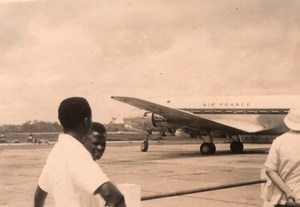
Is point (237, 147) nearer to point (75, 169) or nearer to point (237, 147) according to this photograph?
point (237, 147)

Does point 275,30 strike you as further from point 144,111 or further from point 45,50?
point 144,111

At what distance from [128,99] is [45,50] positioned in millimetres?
10102

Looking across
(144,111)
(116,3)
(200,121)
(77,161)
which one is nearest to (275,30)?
(116,3)

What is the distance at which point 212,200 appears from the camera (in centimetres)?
849

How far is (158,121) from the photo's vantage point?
2162 centimetres

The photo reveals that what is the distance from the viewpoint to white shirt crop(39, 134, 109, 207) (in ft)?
6.79

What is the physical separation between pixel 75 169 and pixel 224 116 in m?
20.0

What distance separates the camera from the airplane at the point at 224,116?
19.9 metres

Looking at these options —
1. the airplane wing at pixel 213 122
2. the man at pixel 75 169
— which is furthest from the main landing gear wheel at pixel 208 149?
the man at pixel 75 169

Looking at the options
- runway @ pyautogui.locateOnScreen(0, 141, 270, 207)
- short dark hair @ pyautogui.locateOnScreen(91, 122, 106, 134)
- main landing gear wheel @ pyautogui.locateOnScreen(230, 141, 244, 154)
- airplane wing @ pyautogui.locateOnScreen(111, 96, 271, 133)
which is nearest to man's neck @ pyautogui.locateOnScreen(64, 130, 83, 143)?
short dark hair @ pyautogui.locateOnScreen(91, 122, 106, 134)

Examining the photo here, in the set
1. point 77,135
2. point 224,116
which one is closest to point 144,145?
point 224,116

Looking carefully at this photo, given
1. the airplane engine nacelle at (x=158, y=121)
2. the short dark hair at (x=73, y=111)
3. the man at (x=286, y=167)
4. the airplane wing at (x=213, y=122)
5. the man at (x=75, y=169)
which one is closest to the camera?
the man at (x=75, y=169)

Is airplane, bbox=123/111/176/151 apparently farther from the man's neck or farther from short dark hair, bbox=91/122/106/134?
the man's neck

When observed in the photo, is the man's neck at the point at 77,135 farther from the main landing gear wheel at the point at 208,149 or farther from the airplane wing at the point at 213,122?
the main landing gear wheel at the point at 208,149
